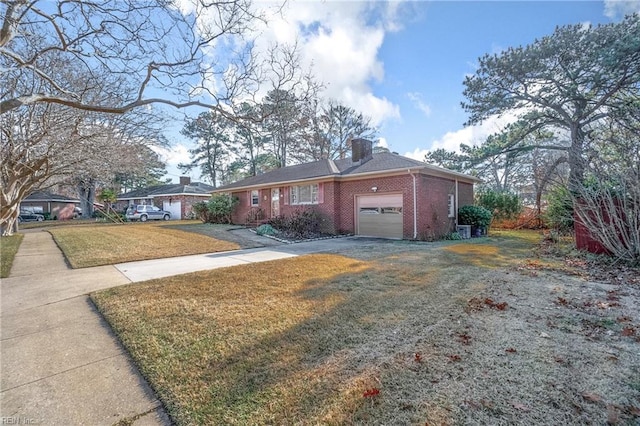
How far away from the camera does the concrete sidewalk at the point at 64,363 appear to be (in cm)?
214

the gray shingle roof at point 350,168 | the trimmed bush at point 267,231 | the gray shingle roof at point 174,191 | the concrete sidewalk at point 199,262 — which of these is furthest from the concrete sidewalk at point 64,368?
the gray shingle roof at point 174,191

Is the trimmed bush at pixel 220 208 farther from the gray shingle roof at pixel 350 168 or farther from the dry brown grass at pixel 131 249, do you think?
the dry brown grass at pixel 131 249

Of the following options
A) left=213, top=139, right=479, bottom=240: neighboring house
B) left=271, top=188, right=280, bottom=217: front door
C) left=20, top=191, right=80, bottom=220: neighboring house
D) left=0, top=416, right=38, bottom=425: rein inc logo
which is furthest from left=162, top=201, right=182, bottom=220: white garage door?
left=0, top=416, right=38, bottom=425: rein inc logo

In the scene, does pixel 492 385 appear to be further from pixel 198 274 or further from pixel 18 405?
pixel 198 274

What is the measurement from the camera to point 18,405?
224 cm

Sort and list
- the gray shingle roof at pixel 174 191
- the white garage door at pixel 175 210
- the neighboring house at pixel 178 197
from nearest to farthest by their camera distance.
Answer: the neighboring house at pixel 178 197 → the white garage door at pixel 175 210 → the gray shingle roof at pixel 174 191

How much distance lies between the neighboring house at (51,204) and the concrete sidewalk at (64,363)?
1597 inches

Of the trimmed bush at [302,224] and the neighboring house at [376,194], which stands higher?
the neighboring house at [376,194]

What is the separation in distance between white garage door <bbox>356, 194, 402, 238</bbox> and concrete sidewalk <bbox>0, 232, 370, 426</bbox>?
967 centimetres

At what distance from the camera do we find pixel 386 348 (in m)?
2.94

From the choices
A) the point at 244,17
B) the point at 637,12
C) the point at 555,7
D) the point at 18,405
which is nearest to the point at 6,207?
the point at 244,17

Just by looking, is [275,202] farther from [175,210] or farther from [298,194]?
[175,210]

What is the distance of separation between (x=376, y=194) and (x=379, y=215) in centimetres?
97

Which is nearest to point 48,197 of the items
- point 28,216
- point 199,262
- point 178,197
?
point 28,216
